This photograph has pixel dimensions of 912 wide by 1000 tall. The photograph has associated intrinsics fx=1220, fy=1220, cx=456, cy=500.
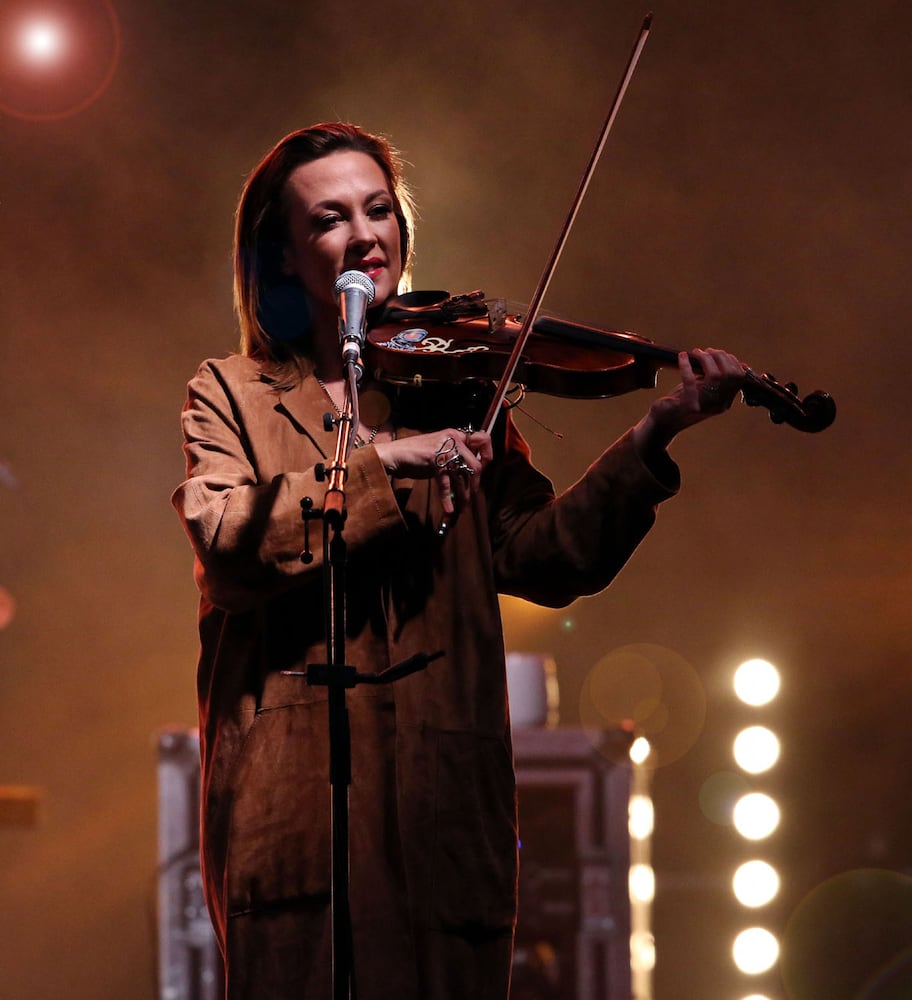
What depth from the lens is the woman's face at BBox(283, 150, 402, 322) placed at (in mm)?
1773

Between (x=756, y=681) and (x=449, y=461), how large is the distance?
10.8ft

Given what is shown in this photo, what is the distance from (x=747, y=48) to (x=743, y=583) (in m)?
1.88

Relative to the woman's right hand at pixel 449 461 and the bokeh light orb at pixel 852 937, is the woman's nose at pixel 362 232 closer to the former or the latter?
the woman's right hand at pixel 449 461

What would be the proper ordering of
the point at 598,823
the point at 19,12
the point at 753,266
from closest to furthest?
1. the point at 598,823
2. the point at 19,12
3. the point at 753,266

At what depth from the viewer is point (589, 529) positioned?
1.58 meters

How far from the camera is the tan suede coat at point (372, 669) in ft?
4.70

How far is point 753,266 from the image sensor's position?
4305 millimetres

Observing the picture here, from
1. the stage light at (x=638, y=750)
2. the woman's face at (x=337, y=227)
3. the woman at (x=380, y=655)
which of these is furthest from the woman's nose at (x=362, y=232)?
the stage light at (x=638, y=750)

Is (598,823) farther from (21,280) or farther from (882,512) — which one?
(21,280)

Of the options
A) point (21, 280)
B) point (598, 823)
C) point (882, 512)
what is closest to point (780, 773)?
point (882, 512)

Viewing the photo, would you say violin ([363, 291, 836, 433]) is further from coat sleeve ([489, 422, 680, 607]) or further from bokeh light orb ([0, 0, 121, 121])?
bokeh light orb ([0, 0, 121, 121])

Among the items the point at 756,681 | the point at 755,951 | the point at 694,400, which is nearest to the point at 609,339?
the point at 694,400

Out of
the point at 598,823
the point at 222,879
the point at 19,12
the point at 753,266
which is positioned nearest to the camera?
the point at 222,879

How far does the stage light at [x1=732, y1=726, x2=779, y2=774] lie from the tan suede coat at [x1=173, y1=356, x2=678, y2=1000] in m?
2.98
